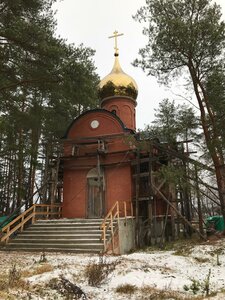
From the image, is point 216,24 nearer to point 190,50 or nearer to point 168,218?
point 190,50

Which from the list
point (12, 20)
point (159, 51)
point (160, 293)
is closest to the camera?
point (160, 293)

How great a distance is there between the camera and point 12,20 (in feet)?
35.1

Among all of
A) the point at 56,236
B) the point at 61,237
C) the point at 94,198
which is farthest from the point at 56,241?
the point at 94,198

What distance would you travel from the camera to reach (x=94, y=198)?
16125 millimetres

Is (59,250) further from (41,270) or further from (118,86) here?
(118,86)

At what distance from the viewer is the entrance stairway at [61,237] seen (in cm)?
1109

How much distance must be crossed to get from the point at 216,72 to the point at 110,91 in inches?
370

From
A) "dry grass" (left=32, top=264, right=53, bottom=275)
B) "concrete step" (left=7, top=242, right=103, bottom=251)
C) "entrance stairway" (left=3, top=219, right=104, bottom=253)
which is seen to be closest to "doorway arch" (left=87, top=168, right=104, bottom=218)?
"entrance stairway" (left=3, top=219, right=104, bottom=253)

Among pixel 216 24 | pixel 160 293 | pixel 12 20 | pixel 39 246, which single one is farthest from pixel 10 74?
pixel 160 293

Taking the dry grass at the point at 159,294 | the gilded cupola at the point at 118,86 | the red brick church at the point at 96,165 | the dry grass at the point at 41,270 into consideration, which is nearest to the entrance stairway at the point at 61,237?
the red brick church at the point at 96,165

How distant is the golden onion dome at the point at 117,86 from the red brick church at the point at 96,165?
3.38 meters

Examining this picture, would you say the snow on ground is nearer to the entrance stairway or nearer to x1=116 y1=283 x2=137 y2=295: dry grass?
x1=116 y1=283 x2=137 y2=295: dry grass

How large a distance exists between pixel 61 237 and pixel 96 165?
5117 millimetres

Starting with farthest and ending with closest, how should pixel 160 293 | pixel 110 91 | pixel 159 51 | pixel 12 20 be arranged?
pixel 110 91, pixel 159 51, pixel 12 20, pixel 160 293
